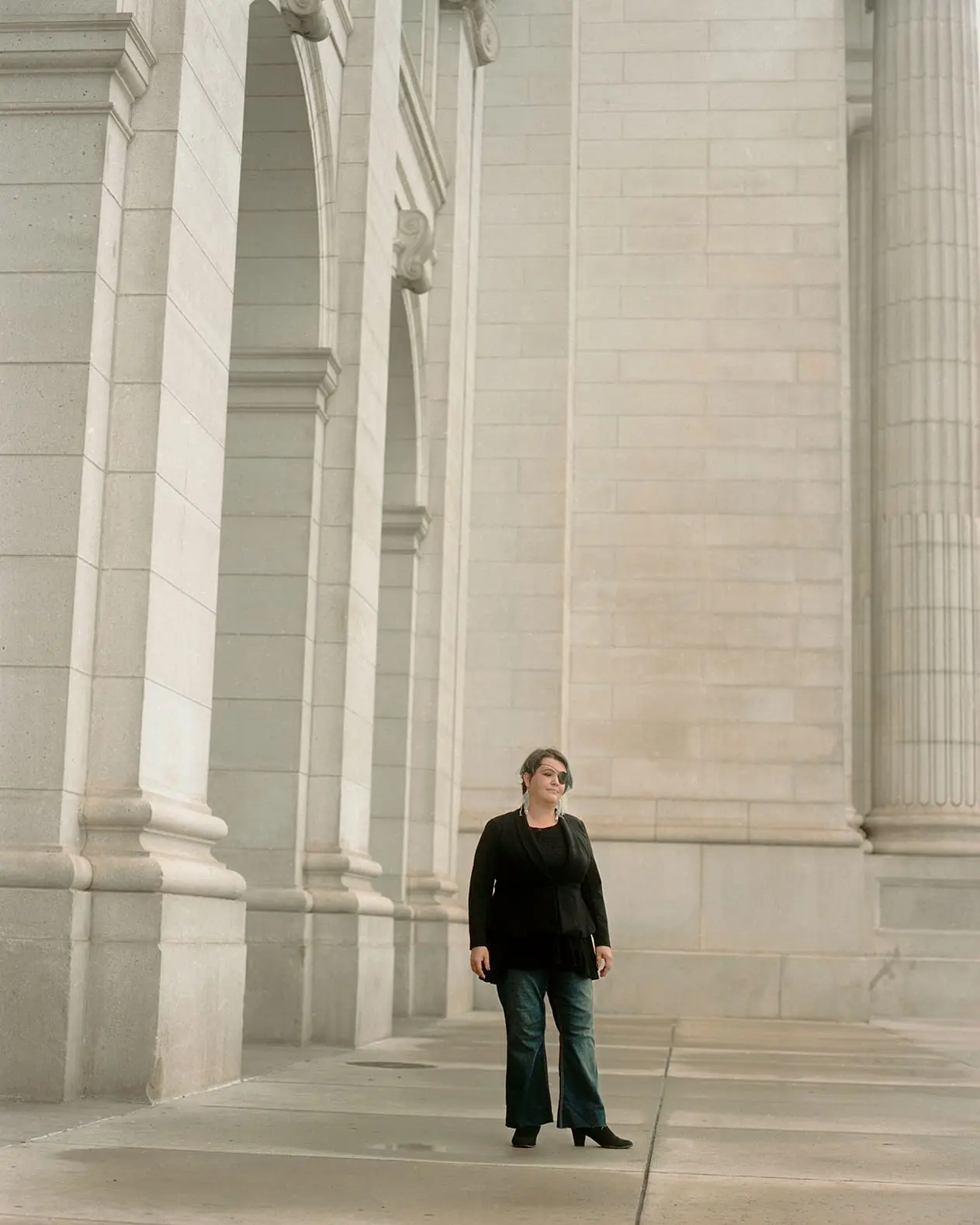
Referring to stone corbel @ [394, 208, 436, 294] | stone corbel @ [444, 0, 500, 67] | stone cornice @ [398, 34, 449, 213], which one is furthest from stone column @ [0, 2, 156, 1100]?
stone corbel @ [444, 0, 500, 67]

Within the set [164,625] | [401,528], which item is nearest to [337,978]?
[164,625]

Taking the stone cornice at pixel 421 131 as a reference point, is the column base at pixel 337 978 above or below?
below

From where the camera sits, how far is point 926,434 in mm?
26484

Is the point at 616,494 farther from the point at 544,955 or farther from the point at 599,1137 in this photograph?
the point at 599,1137

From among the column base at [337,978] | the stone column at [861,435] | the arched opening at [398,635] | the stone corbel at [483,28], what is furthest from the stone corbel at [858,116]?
the column base at [337,978]

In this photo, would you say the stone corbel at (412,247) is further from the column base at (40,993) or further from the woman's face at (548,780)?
Result: the woman's face at (548,780)

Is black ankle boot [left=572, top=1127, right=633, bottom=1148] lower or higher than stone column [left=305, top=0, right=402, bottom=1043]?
lower

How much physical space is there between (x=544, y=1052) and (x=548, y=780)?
1328 mm

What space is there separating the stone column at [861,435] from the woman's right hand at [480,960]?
65.1 ft

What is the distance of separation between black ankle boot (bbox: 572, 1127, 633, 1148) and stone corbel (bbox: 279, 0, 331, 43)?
972 centimetres

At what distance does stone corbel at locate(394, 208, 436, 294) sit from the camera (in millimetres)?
20375

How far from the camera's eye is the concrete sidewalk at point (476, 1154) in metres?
6.53

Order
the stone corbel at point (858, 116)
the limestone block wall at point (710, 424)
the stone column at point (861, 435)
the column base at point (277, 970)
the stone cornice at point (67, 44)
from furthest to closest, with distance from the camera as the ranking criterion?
the stone corbel at point (858, 116) < the stone column at point (861, 435) < the limestone block wall at point (710, 424) < the column base at point (277, 970) < the stone cornice at point (67, 44)

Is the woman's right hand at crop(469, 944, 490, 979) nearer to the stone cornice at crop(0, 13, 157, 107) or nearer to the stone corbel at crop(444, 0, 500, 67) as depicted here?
the stone cornice at crop(0, 13, 157, 107)
